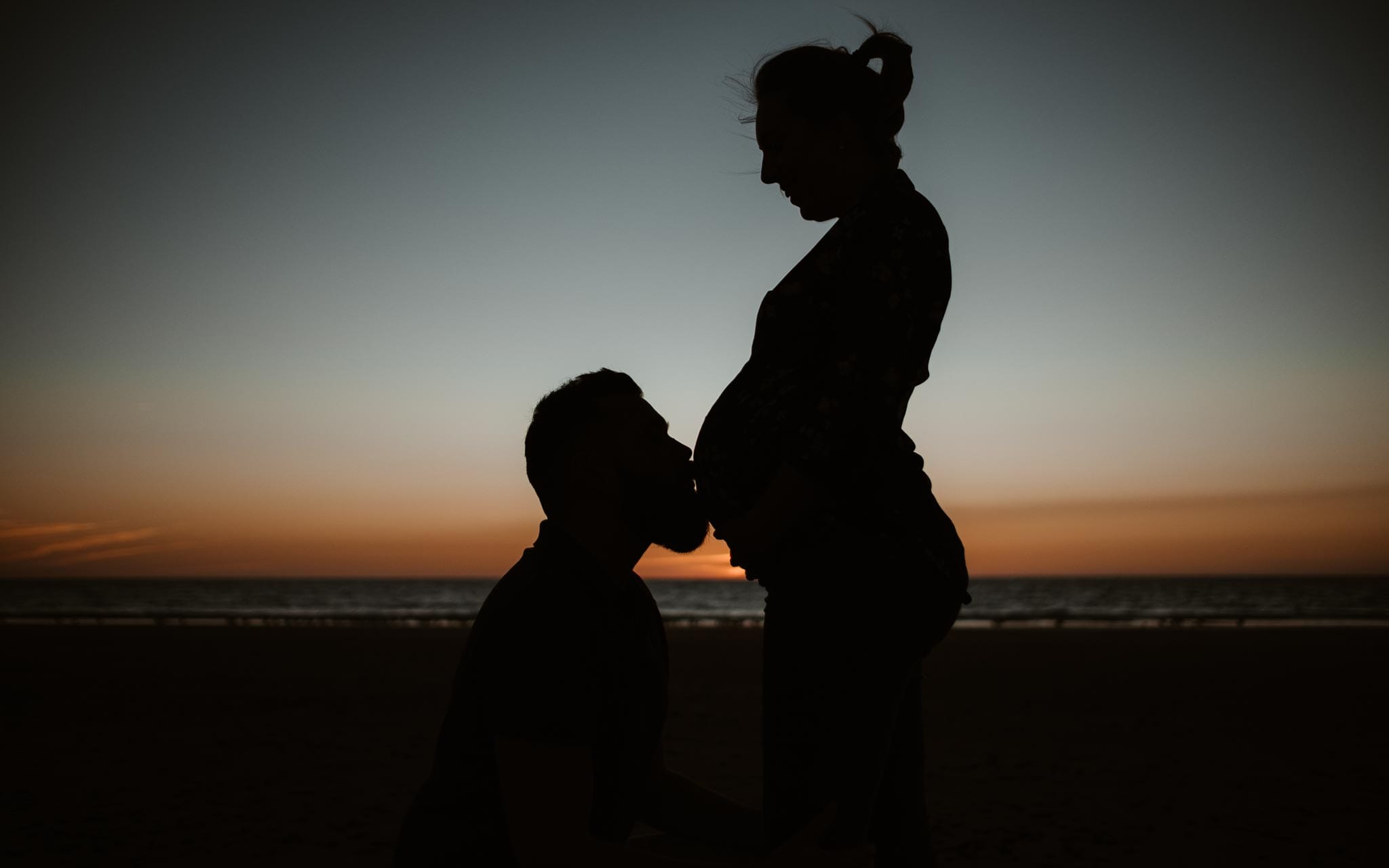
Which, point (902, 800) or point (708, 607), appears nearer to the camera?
point (902, 800)

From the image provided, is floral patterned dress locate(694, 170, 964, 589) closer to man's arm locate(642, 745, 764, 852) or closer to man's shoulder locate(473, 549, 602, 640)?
man's shoulder locate(473, 549, 602, 640)

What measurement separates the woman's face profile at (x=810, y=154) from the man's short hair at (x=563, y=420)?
0.60 m

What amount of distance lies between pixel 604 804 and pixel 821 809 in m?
0.56

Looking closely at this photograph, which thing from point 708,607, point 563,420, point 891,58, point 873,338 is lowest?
point 708,607

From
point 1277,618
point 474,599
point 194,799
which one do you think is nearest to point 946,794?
point 194,799

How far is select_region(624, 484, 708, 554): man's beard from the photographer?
80.4 inches

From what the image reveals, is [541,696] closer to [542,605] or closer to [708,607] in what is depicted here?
[542,605]

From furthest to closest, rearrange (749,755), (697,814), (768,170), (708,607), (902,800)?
(708,607)
(749,755)
(697,814)
(768,170)
(902,800)

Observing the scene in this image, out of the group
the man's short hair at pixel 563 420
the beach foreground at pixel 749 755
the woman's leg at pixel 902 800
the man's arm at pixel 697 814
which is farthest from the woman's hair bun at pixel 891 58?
the beach foreground at pixel 749 755

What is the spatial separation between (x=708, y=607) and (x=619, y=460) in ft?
172

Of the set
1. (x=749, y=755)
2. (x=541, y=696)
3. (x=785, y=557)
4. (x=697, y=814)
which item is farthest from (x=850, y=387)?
(x=749, y=755)

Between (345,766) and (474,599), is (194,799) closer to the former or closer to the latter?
(345,766)

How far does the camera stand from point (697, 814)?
7.64 ft

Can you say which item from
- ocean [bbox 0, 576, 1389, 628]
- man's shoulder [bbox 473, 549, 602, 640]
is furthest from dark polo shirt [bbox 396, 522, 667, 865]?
ocean [bbox 0, 576, 1389, 628]
